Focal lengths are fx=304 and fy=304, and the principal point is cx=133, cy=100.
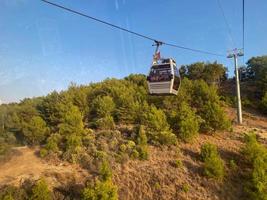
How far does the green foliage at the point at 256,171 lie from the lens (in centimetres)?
1709

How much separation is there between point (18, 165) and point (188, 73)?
3386cm

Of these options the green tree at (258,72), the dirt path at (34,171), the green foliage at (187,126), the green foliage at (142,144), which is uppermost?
the green tree at (258,72)

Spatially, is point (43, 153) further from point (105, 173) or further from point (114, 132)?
point (105, 173)

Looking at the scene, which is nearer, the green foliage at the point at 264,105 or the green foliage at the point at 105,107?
the green foliage at the point at 105,107

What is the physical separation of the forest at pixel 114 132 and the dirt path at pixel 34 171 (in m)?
0.68

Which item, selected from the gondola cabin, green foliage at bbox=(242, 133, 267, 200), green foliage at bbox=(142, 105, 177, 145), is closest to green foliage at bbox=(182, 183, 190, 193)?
green foliage at bbox=(242, 133, 267, 200)

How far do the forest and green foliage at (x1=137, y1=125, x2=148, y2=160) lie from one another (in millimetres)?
73

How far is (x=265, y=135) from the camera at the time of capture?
1081 inches

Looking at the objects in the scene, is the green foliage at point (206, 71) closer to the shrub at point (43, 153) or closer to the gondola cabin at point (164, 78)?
the shrub at point (43, 153)

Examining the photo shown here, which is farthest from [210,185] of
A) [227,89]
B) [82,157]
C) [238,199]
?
[227,89]

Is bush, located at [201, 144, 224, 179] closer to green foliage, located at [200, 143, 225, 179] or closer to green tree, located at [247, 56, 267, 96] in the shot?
green foliage, located at [200, 143, 225, 179]

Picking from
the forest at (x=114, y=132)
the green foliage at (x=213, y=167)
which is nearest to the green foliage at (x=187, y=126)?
the forest at (x=114, y=132)

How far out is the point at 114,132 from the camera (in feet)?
87.5

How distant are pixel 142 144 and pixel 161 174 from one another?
13.4 feet
